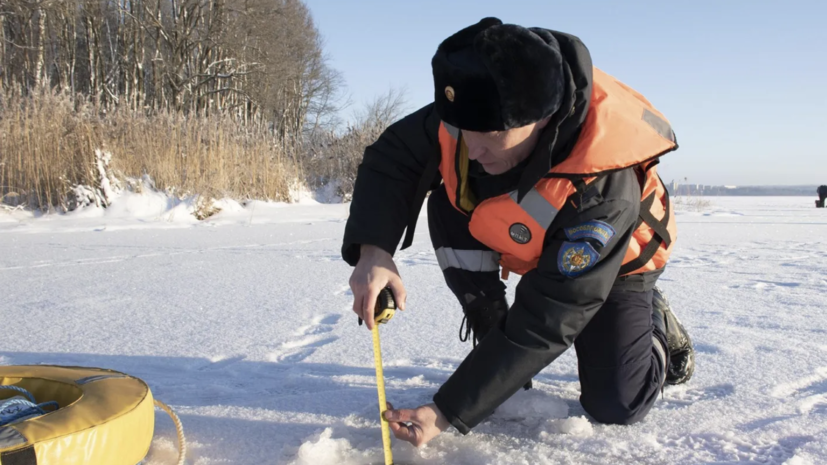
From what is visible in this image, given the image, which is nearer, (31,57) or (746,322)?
(746,322)

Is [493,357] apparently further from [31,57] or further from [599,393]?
[31,57]

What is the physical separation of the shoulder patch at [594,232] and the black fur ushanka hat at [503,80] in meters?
0.21

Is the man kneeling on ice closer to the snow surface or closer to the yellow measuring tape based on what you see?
the yellow measuring tape

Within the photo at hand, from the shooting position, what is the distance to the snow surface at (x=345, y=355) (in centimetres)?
113

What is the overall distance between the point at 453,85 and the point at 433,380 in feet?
2.84

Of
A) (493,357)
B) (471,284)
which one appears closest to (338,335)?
(471,284)

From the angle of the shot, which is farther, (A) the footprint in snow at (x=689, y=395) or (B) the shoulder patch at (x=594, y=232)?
(A) the footprint in snow at (x=689, y=395)

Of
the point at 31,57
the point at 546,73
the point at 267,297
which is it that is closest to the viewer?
the point at 546,73

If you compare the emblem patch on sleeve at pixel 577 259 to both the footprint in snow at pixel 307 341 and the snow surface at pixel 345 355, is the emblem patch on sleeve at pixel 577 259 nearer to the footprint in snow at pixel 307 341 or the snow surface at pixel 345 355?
the snow surface at pixel 345 355

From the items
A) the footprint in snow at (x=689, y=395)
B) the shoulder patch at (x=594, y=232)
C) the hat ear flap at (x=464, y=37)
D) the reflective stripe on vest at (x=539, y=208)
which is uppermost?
the hat ear flap at (x=464, y=37)

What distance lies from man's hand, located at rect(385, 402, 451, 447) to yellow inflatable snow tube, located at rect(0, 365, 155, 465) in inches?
17.6

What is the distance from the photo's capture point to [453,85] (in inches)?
38.2

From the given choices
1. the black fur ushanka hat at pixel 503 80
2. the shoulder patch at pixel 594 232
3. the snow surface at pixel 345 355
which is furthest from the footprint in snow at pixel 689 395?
the black fur ushanka hat at pixel 503 80

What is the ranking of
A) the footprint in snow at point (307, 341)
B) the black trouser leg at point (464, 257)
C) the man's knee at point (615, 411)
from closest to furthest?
1. the man's knee at point (615, 411)
2. the black trouser leg at point (464, 257)
3. the footprint in snow at point (307, 341)
